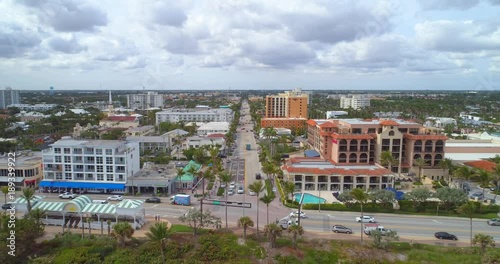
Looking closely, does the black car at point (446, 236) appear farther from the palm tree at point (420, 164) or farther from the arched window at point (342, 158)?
the arched window at point (342, 158)

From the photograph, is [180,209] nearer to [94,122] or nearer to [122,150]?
[122,150]

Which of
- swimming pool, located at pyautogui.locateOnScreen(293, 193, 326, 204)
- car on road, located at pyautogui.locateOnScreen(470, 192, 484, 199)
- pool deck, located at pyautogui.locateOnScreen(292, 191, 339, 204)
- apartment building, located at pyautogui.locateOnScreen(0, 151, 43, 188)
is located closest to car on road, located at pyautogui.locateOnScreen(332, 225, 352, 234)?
swimming pool, located at pyautogui.locateOnScreen(293, 193, 326, 204)

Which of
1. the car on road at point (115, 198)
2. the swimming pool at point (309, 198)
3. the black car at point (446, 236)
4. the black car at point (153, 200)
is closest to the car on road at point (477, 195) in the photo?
the black car at point (446, 236)

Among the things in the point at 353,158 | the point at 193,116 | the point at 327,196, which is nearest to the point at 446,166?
the point at 353,158

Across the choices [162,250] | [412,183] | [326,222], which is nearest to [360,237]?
[326,222]

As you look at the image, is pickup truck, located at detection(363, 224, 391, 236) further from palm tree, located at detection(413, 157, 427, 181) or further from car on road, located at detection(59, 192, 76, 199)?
car on road, located at detection(59, 192, 76, 199)

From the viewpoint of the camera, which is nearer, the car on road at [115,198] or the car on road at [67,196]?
the car on road at [115,198]

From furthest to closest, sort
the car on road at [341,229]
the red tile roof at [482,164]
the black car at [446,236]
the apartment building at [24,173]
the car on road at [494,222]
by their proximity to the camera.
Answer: the red tile roof at [482,164], the apartment building at [24,173], the car on road at [494,222], the car on road at [341,229], the black car at [446,236]
